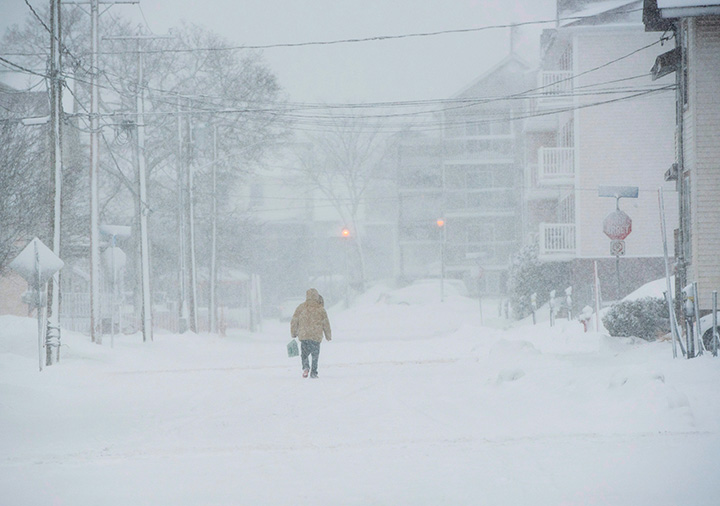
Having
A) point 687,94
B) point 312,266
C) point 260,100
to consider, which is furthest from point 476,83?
point 687,94

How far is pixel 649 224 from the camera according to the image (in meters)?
34.1

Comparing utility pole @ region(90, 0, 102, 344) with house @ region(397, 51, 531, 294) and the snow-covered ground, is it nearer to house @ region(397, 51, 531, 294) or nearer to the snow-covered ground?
the snow-covered ground

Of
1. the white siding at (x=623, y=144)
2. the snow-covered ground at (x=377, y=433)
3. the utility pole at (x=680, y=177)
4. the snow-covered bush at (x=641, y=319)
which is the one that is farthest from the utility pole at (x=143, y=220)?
the utility pole at (x=680, y=177)

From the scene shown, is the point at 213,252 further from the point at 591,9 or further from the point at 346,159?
the point at 346,159

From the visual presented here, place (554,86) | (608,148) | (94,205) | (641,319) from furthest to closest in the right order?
(554,86) → (608,148) → (94,205) → (641,319)

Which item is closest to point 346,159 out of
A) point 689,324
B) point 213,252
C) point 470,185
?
point 470,185

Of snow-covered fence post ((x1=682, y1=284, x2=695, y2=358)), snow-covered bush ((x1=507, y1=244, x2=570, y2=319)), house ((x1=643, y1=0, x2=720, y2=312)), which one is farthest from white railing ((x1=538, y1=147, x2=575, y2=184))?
snow-covered fence post ((x1=682, y1=284, x2=695, y2=358))

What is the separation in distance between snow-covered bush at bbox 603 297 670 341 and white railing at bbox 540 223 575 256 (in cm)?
1486

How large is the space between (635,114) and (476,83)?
3363 cm

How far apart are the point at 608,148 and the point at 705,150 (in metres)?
16.1

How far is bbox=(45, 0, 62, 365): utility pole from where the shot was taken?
20.0 m

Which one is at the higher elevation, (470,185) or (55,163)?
(470,185)

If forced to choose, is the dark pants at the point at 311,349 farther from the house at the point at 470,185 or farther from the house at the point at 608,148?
the house at the point at 470,185

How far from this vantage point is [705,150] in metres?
18.8
